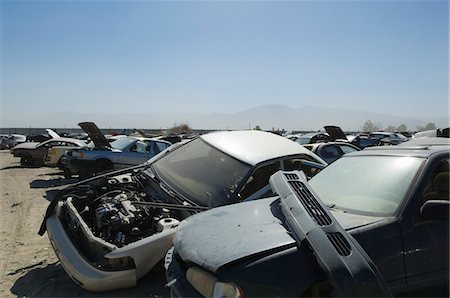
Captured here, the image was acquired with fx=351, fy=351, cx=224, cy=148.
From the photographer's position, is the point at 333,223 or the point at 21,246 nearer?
the point at 333,223

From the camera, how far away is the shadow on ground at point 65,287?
3.83 meters

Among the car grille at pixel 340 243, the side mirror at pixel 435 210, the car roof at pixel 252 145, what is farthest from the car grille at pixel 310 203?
the car roof at pixel 252 145

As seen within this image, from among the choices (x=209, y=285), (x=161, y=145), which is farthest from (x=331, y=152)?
(x=209, y=285)

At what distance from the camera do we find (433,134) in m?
5.93

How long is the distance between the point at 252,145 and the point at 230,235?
9.61 ft

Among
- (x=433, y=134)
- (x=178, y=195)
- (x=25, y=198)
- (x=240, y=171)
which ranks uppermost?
(x=433, y=134)

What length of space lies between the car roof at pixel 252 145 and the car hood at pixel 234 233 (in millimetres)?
1768

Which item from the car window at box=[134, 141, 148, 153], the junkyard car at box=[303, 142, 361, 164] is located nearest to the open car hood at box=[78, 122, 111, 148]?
the car window at box=[134, 141, 148, 153]

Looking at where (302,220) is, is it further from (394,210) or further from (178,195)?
(178,195)

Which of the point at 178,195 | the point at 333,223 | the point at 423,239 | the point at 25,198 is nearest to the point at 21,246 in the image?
the point at 178,195

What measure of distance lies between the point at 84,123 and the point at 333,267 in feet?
35.2

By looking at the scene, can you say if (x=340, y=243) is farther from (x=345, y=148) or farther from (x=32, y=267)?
(x=345, y=148)

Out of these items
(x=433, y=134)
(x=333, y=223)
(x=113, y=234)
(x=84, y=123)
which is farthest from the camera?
(x=84, y=123)

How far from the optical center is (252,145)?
542 cm
